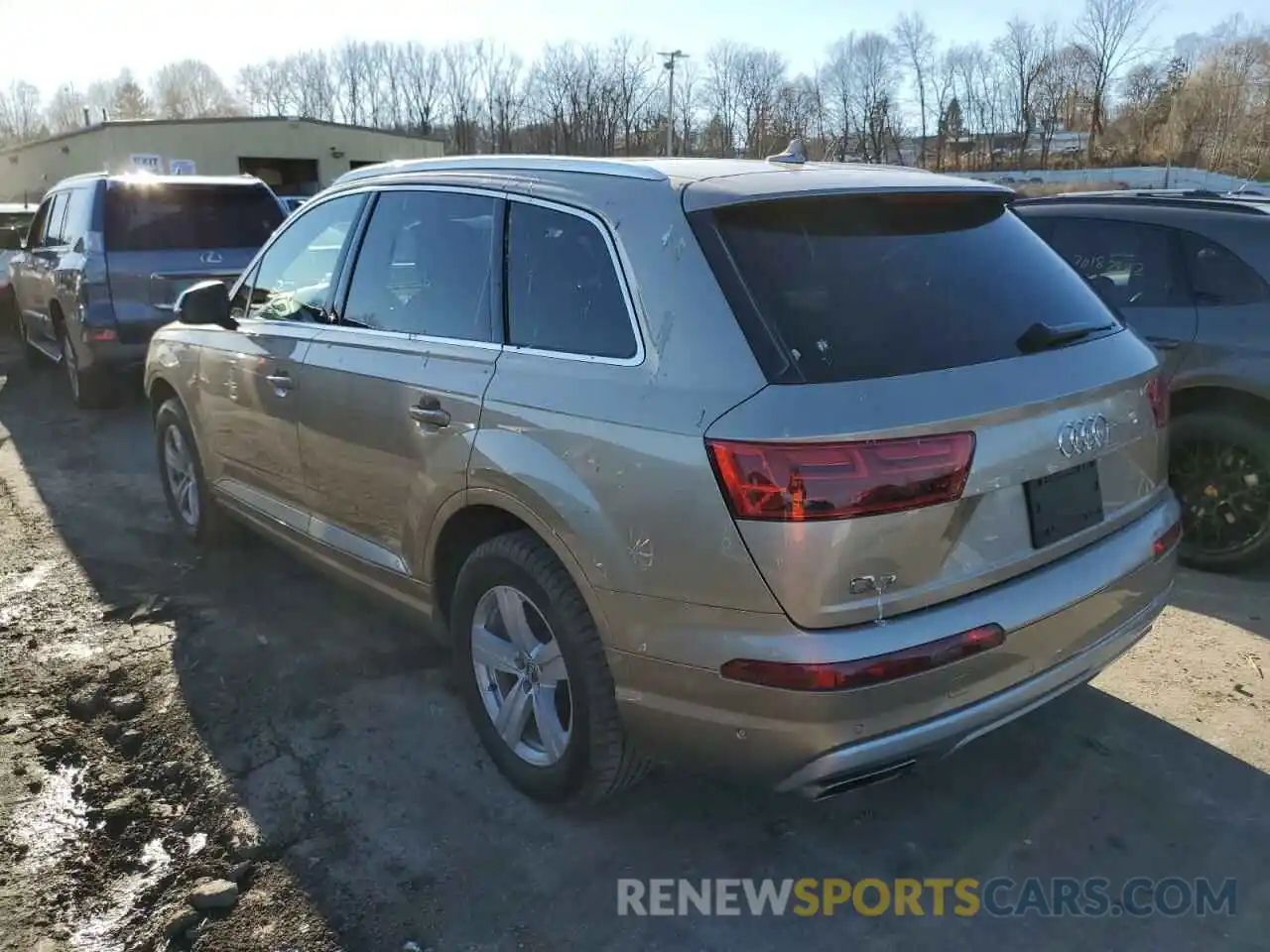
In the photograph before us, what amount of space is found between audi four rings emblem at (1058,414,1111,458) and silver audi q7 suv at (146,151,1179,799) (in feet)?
0.04

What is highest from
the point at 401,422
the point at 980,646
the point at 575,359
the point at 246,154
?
the point at 246,154

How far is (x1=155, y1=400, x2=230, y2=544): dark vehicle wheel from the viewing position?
5.05 m

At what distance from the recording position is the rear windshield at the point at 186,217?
813cm

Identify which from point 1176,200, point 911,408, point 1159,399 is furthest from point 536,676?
point 1176,200

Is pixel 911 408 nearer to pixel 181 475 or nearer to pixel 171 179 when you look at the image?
pixel 181 475

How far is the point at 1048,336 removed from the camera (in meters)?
2.68

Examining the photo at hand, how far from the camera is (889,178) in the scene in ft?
9.48

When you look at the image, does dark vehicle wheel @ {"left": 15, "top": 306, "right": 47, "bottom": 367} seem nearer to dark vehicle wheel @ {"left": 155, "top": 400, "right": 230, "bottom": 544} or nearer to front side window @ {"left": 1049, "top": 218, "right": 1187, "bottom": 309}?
dark vehicle wheel @ {"left": 155, "top": 400, "right": 230, "bottom": 544}

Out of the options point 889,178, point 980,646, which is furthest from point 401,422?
point 980,646

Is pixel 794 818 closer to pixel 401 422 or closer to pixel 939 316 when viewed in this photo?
pixel 939 316

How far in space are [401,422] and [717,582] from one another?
4.61 ft

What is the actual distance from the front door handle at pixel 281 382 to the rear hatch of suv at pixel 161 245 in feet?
15.0

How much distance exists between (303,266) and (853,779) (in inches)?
121

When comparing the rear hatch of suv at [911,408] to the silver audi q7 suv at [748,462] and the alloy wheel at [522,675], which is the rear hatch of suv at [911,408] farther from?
the alloy wheel at [522,675]
